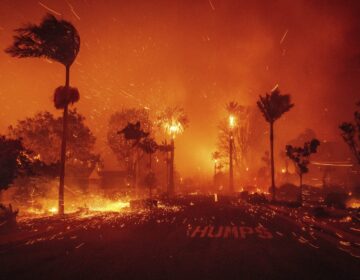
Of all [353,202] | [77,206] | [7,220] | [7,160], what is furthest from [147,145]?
[7,220]

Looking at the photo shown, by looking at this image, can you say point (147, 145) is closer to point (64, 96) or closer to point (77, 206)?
point (77, 206)

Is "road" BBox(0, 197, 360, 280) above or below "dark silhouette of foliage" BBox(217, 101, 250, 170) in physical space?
below

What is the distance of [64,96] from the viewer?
87.0 feet

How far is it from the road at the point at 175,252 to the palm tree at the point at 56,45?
34.4 feet

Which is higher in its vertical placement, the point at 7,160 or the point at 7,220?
the point at 7,160

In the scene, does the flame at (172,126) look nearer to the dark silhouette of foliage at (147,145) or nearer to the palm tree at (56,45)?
the dark silhouette of foliage at (147,145)

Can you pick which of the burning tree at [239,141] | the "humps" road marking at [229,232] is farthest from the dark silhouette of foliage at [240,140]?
the "humps" road marking at [229,232]

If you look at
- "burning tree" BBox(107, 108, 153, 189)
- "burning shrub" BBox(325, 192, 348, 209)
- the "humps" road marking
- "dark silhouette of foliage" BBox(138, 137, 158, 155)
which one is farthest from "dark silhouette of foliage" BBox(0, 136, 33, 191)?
"burning tree" BBox(107, 108, 153, 189)

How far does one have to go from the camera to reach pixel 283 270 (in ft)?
30.5

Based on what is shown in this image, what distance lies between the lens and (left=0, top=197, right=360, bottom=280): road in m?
8.91

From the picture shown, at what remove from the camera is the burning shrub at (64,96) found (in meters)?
26.5

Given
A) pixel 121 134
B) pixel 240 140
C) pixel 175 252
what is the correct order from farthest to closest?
pixel 240 140 < pixel 121 134 < pixel 175 252

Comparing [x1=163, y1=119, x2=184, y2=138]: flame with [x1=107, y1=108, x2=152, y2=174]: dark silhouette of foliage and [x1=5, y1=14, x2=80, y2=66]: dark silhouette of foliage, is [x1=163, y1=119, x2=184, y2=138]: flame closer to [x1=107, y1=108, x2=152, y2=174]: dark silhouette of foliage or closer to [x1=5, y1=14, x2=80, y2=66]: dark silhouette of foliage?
[x1=107, y1=108, x2=152, y2=174]: dark silhouette of foliage

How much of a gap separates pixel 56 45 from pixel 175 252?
62.5ft
